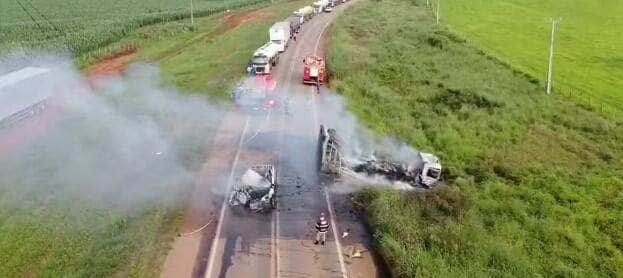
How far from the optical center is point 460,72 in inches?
1748

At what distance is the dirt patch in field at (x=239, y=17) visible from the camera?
70.9m

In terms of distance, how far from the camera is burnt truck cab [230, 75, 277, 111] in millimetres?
36688

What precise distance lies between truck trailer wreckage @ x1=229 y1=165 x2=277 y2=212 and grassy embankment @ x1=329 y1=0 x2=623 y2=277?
377 cm

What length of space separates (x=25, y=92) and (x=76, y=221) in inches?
682

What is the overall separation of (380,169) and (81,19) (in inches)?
2413

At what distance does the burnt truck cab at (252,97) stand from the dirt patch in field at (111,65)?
597 inches

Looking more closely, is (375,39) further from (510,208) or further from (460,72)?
(510,208)

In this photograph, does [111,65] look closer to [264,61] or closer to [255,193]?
[264,61]

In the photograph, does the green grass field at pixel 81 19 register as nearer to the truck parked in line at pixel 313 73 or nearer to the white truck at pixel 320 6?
the white truck at pixel 320 6

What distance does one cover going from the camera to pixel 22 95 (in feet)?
117

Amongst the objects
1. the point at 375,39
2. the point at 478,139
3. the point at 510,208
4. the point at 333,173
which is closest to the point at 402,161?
the point at 333,173

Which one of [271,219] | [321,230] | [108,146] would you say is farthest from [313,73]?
[321,230]

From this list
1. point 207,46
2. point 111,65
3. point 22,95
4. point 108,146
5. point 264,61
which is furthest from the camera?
point 207,46

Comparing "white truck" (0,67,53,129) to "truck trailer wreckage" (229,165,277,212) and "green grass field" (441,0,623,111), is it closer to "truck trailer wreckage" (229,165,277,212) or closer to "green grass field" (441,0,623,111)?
"truck trailer wreckage" (229,165,277,212)
